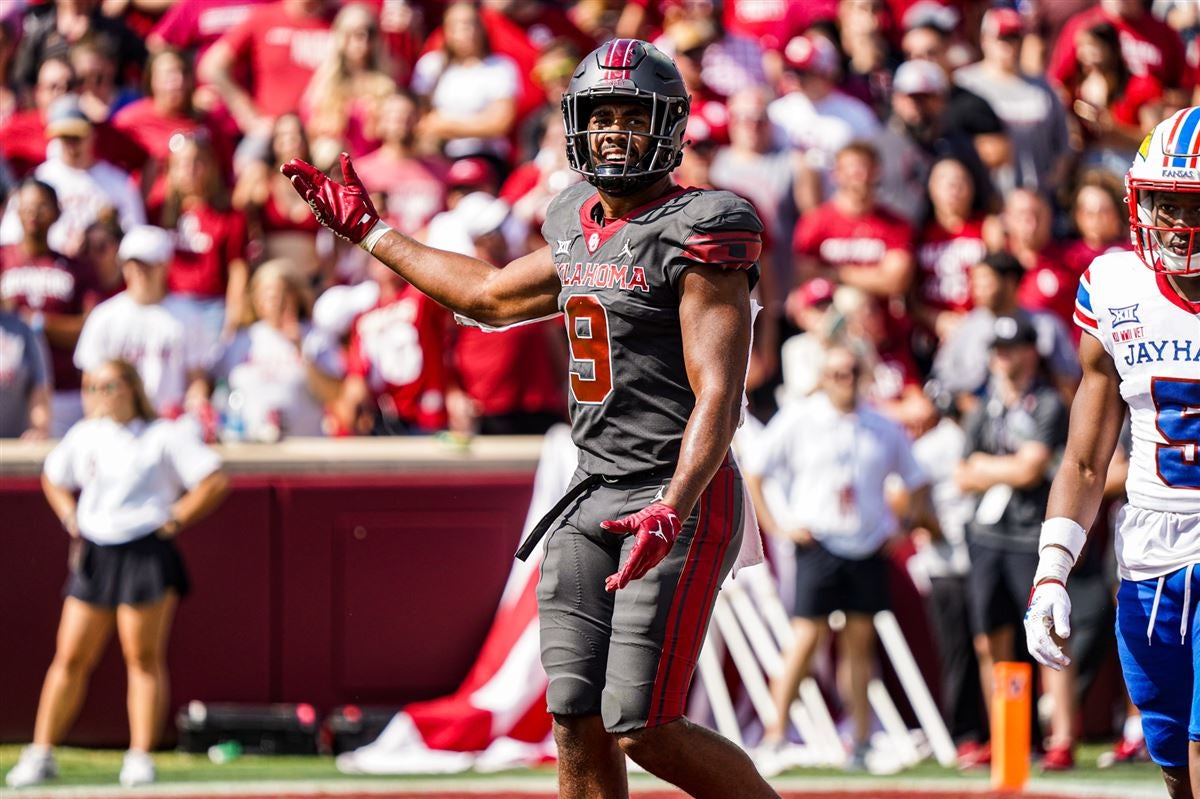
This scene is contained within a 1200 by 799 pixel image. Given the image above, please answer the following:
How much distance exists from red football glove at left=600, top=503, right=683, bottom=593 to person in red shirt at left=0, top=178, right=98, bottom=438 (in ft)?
20.5

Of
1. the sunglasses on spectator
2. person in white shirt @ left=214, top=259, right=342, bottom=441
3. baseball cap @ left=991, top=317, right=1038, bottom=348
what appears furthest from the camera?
person in white shirt @ left=214, top=259, right=342, bottom=441

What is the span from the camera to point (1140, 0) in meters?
12.9

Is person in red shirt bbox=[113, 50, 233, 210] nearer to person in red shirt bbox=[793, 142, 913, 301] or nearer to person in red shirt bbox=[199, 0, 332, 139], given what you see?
person in red shirt bbox=[199, 0, 332, 139]

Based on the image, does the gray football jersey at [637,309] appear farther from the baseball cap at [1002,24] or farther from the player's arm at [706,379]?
the baseball cap at [1002,24]

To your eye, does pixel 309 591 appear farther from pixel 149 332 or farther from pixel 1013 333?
pixel 1013 333

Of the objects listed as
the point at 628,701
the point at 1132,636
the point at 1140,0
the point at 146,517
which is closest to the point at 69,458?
the point at 146,517

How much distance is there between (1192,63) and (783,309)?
4.04 meters

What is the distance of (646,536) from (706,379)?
Answer: 44cm

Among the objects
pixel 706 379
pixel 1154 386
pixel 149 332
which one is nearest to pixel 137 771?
pixel 149 332

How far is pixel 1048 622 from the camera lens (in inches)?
181

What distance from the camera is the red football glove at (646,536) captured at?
4.32m

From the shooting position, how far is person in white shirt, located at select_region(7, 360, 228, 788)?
8820mm

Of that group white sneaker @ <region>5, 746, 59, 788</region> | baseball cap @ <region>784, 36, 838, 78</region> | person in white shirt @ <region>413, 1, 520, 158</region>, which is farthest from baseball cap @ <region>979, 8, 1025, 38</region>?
white sneaker @ <region>5, 746, 59, 788</region>

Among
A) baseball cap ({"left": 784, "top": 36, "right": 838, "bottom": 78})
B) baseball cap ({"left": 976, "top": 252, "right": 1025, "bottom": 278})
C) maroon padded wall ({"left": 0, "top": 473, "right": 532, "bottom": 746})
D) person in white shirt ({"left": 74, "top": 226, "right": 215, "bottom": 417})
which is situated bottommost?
maroon padded wall ({"left": 0, "top": 473, "right": 532, "bottom": 746})
